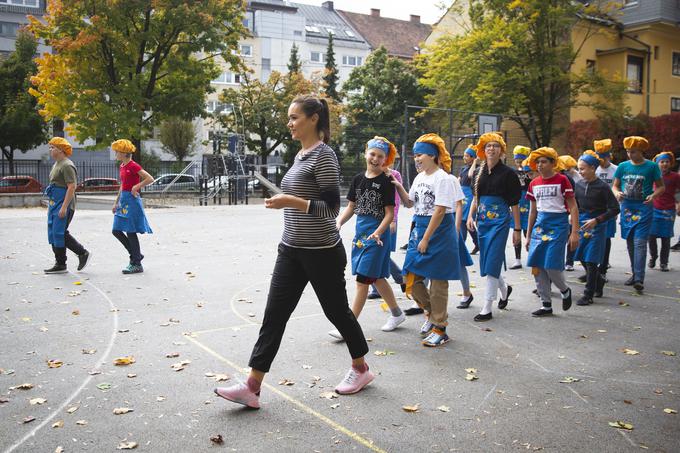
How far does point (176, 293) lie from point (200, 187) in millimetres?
21008

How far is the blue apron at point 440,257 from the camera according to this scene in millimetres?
5812

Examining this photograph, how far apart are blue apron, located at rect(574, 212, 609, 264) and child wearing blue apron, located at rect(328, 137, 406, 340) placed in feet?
9.41

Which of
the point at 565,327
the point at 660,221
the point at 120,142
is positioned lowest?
the point at 565,327

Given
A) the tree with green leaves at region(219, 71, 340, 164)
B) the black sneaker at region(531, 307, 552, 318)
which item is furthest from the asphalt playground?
the tree with green leaves at region(219, 71, 340, 164)

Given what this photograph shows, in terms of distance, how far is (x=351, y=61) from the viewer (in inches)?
2753

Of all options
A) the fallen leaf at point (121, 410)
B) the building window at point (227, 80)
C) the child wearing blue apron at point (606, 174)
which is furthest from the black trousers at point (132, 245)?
the building window at point (227, 80)

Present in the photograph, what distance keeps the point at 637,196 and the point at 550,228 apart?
2.60 metres

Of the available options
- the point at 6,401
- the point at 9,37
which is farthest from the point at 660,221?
the point at 9,37

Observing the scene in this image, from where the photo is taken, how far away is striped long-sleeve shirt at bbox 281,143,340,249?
164 inches

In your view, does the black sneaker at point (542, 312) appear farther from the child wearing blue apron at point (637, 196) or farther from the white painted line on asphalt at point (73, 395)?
the white painted line on asphalt at point (73, 395)

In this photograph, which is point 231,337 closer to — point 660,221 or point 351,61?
point 660,221

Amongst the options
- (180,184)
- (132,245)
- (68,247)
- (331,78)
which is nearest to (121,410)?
(132,245)

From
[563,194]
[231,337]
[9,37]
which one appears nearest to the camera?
[231,337]

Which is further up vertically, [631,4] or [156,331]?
[631,4]
